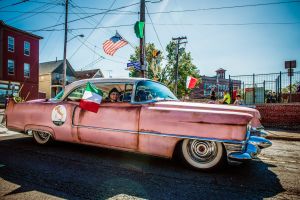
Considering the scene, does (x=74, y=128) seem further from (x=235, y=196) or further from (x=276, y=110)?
(x=276, y=110)

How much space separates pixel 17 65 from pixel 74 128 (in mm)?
31112

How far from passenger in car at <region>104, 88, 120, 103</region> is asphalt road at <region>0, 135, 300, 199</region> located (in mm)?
1125

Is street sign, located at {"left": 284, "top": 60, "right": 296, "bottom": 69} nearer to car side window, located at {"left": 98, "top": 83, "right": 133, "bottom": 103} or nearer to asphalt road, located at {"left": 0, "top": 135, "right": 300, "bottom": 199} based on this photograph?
asphalt road, located at {"left": 0, "top": 135, "right": 300, "bottom": 199}

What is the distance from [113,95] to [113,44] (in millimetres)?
8759

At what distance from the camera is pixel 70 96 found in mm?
4512

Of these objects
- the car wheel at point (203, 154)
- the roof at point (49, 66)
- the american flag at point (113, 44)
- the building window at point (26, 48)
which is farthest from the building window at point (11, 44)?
the car wheel at point (203, 154)

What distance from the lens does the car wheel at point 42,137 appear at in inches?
190

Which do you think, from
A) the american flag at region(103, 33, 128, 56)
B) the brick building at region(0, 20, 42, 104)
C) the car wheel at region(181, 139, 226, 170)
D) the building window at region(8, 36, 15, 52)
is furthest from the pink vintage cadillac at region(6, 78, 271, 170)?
the building window at region(8, 36, 15, 52)

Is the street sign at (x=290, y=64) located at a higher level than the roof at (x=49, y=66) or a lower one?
lower

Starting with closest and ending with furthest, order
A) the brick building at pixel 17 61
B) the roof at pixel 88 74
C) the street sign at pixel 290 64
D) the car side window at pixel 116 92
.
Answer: the car side window at pixel 116 92, the street sign at pixel 290 64, the brick building at pixel 17 61, the roof at pixel 88 74

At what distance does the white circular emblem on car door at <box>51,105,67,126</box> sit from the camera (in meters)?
4.32

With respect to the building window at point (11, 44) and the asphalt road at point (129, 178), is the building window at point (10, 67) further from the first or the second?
the asphalt road at point (129, 178)

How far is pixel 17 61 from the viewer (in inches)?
1156

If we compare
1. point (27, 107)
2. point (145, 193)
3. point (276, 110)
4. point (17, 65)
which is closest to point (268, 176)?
point (145, 193)
